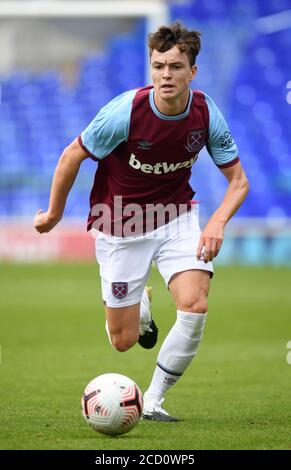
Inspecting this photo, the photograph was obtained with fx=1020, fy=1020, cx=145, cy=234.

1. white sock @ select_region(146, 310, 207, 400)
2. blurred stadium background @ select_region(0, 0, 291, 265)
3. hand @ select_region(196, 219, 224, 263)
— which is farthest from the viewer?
blurred stadium background @ select_region(0, 0, 291, 265)

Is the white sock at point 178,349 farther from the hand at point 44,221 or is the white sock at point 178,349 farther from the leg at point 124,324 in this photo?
the hand at point 44,221

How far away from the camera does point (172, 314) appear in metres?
13.8

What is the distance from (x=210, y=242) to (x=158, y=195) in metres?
0.76

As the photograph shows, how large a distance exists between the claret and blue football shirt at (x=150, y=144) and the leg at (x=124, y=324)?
0.64 metres

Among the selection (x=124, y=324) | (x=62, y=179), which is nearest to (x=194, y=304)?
(x=124, y=324)

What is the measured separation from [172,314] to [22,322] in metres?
2.19

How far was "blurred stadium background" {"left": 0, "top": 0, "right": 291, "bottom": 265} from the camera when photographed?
2281 cm

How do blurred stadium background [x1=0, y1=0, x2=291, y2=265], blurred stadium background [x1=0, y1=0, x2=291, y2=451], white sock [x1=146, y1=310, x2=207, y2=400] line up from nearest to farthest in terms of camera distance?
white sock [x1=146, y1=310, x2=207, y2=400], blurred stadium background [x1=0, y1=0, x2=291, y2=451], blurred stadium background [x1=0, y1=0, x2=291, y2=265]

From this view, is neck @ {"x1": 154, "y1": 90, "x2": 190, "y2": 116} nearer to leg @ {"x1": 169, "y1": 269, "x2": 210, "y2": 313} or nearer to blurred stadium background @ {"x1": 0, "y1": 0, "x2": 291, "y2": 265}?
leg @ {"x1": 169, "y1": 269, "x2": 210, "y2": 313}

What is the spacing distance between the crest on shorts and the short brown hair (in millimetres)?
1587

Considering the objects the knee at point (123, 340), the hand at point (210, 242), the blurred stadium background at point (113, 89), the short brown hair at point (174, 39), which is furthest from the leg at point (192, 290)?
the blurred stadium background at point (113, 89)

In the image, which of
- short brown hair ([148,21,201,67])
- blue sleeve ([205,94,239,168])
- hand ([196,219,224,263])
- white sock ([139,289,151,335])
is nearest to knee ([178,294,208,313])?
hand ([196,219,224,263])

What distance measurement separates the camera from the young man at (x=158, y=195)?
20.4ft
